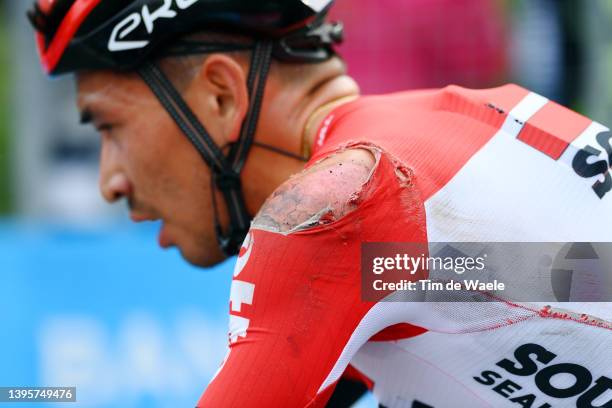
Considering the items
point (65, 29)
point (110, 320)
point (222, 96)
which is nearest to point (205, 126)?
point (222, 96)

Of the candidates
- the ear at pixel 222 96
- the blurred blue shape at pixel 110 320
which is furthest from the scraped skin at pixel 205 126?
the blurred blue shape at pixel 110 320

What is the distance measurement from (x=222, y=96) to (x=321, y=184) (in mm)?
678

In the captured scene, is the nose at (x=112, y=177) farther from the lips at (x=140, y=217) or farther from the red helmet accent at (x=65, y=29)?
the red helmet accent at (x=65, y=29)

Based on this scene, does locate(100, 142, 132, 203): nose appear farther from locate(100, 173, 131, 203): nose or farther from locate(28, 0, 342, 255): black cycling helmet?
locate(28, 0, 342, 255): black cycling helmet

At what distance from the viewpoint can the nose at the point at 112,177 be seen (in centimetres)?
249

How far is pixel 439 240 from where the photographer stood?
182 cm

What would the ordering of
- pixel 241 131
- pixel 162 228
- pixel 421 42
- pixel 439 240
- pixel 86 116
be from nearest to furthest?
pixel 439 240
pixel 241 131
pixel 86 116
pixel 162 228
pixel 421 42

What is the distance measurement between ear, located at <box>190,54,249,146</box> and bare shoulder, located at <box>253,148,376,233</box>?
1.74ft

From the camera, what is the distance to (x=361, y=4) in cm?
728

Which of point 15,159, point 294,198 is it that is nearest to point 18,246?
point 15,159

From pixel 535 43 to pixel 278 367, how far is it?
679cm

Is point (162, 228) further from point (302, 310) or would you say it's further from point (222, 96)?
point (302, 310)

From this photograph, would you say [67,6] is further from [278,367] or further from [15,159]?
[15,159]

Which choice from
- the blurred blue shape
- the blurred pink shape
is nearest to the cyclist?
the blurred blue shape
